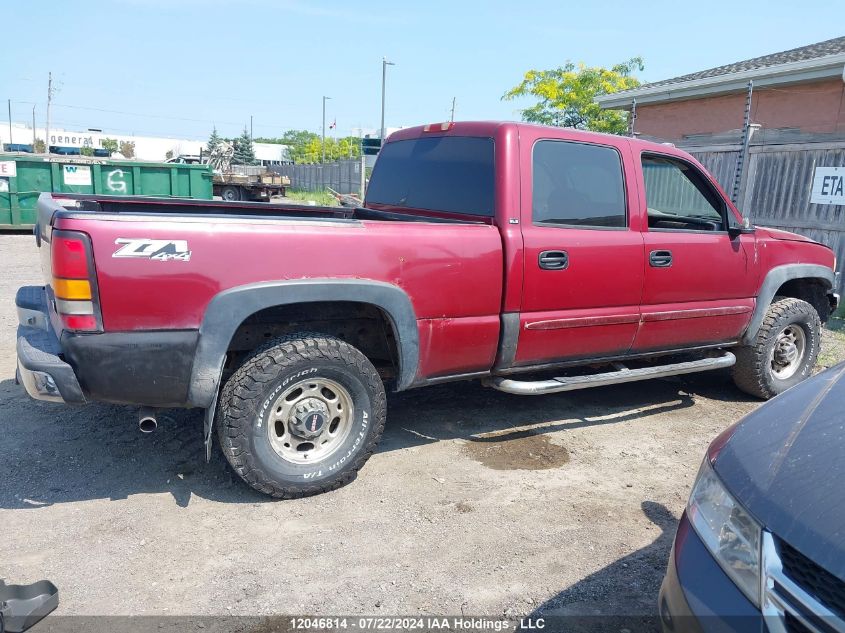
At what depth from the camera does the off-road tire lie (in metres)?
5.23

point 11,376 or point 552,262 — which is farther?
point 11,376

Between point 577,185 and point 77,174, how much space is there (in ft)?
51.9

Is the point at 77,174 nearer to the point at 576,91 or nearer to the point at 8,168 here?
the point at 8,168

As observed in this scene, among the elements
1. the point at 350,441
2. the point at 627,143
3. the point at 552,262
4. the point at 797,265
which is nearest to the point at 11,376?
the point at 350,441

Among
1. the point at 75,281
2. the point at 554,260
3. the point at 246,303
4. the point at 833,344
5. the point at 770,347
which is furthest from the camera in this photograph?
the point at 833,344

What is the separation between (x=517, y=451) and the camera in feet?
14.0

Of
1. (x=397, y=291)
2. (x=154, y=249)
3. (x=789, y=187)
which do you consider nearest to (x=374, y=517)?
(x=397, y=291)

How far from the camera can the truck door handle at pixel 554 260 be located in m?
3.93

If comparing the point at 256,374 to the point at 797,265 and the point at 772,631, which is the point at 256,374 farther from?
the point at 797,265

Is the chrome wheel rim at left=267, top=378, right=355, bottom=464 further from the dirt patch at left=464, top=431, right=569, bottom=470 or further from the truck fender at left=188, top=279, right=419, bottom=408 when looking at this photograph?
the dirt patch at left=464, top=431, right=569, bottom=470

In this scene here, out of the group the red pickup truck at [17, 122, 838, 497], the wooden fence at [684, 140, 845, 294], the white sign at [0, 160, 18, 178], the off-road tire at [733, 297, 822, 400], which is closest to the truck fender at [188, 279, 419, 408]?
the red pickup truck at [17, 122, 838, 497]

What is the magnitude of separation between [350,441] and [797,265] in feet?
12.7

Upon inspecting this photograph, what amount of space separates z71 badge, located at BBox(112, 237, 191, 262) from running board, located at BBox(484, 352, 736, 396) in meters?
1.98

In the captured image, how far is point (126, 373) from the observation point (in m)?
3.06
